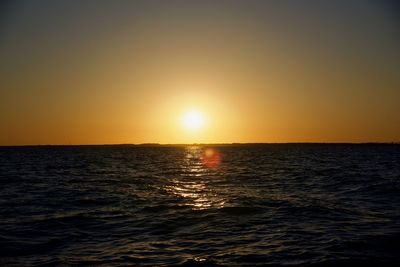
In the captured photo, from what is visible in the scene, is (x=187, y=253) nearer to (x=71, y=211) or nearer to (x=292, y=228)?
(x=292, y=228)

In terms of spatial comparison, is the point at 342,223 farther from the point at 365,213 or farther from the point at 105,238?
the point at 105,238

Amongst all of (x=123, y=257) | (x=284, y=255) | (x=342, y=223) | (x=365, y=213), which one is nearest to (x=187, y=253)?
(x=123, y=257)

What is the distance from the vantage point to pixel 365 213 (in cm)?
1980

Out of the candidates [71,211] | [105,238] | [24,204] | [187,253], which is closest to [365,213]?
[187,253]

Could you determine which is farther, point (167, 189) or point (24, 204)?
point (167, 189)

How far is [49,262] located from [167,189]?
19754mm

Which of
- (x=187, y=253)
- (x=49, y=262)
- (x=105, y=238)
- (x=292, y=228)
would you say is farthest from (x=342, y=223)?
(x=49, y=262)

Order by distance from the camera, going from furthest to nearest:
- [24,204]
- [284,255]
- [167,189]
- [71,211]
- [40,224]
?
[167,189], [24,204], [71,211], [40,224], [284,255]

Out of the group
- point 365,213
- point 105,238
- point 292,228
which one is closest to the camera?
point 105,238

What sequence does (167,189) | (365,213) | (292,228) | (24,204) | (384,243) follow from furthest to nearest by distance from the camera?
(167,189) < (24,204) < (365,213) < (292,228) < (384,243)

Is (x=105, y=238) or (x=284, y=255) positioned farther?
(x=105, y=238)

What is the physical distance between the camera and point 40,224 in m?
18.2

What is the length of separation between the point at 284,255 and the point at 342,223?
582 cm

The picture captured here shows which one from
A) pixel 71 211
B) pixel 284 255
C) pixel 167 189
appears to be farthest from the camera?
pixel 167 189
